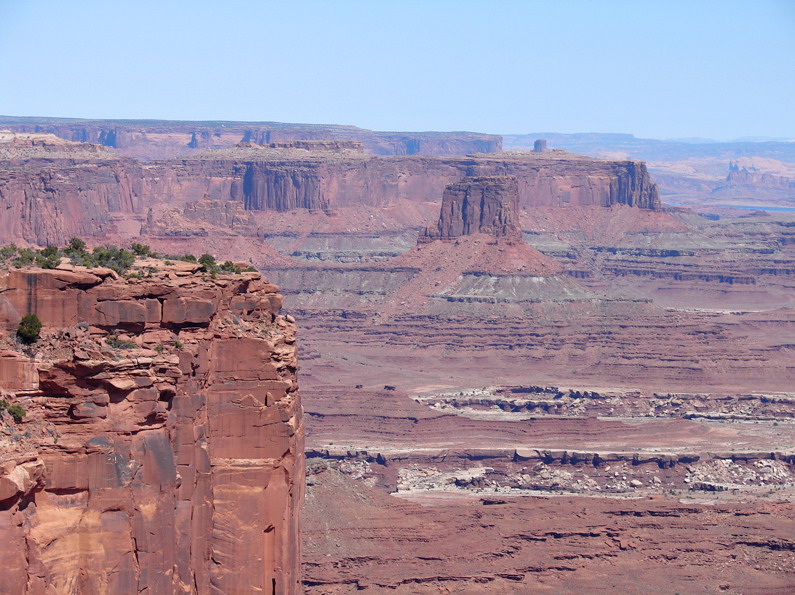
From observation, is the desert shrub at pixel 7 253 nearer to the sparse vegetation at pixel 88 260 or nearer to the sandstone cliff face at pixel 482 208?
the sparse vegetation at pixel 88 260

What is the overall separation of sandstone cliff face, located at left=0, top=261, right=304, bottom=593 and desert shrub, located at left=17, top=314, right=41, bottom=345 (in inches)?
6.4

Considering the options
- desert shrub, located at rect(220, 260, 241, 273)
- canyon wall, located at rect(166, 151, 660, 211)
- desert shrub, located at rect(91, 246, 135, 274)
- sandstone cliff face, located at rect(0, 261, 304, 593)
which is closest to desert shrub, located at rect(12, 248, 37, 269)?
desert shrub, located at rect(91, 246, 135, 274)

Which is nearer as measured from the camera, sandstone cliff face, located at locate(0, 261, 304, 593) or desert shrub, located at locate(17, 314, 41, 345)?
sandstone cliff face, located at locate(0, 261, 304, 593)

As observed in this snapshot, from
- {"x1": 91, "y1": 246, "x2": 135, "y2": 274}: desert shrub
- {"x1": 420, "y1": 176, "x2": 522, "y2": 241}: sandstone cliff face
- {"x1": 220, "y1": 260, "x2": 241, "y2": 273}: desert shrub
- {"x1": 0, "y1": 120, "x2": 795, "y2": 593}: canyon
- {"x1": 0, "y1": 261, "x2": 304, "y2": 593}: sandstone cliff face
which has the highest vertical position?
{"x1": 91, "y1": 246, "x2": 135, "y2": 274}: desert shrub

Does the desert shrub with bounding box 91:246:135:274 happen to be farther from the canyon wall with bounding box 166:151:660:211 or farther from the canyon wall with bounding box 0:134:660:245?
the canyon wall with bounding box 166:151:660:211

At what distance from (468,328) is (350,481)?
67.3 metres

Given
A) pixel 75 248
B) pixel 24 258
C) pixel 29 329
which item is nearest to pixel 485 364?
pixel 75 248

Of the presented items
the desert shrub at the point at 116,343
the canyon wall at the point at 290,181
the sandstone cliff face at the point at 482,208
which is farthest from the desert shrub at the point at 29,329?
the canyon wall at the point at 290,181

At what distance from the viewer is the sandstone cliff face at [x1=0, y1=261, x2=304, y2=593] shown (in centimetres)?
2445

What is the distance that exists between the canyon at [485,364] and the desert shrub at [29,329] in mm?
308

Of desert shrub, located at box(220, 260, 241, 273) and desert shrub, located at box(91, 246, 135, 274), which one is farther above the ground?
desert shrub, located at box(91, 246, 135, 274)

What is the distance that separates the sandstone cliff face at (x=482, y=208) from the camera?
5689 inches

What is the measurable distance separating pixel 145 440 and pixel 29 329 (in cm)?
223

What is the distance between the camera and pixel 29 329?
2512cm
